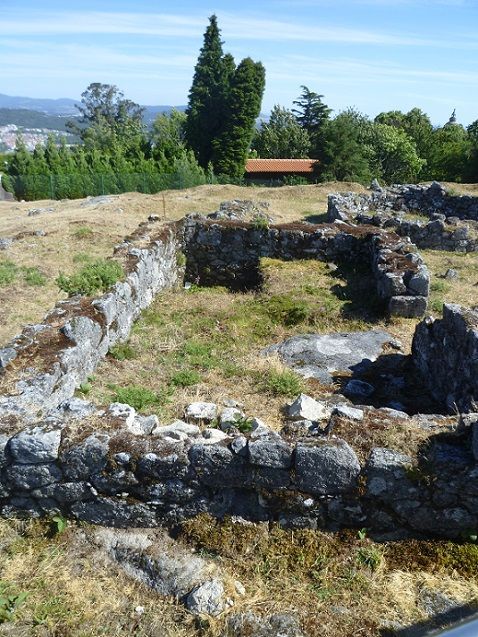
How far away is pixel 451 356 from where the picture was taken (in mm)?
7191

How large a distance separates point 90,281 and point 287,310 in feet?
12.5

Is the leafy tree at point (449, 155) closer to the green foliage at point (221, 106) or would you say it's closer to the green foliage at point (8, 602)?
the green foliage at point (221, 106)

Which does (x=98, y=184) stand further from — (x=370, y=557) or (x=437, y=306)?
(x=370, y=557)

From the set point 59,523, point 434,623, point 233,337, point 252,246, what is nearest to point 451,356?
point 233,337

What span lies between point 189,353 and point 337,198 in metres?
15.2

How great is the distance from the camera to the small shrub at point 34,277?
1202 cm

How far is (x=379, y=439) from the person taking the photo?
4711 mm

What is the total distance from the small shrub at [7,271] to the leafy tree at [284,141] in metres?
49.9

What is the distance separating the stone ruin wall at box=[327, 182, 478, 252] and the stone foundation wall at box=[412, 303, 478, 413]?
31.7ft

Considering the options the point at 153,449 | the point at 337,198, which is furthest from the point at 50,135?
the point at 153,449

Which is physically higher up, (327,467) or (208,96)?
(208,96)

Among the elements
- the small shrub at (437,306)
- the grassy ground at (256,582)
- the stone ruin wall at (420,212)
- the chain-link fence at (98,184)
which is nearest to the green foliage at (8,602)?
the grassy ground at (256,582)

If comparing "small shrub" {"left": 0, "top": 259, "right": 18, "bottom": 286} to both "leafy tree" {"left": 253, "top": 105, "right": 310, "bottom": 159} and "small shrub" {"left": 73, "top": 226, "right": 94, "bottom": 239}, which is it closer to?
"small shrub" {"left": 73, "top": 226, "right": 94, "bottom": 239}

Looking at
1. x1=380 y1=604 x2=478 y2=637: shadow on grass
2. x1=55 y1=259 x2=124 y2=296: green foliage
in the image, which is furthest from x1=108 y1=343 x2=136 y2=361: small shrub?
x1=380 y1=604 x2=478 y2=637: shadow on grass
